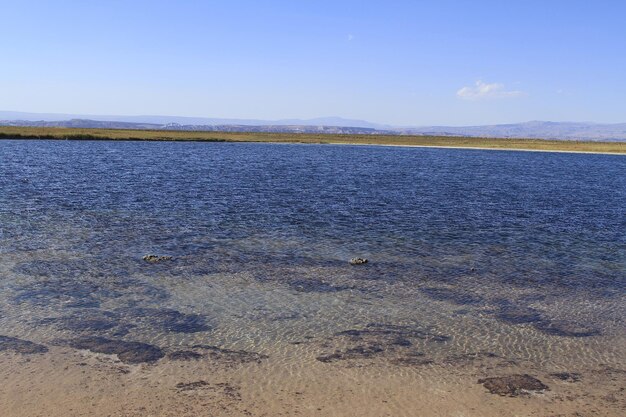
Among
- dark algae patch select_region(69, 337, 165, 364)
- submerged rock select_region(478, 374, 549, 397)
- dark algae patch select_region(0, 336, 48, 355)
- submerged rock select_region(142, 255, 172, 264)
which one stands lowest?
submerged rock select_region(478, 374, 549, 397)

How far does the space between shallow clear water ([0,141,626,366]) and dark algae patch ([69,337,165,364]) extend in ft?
1.56

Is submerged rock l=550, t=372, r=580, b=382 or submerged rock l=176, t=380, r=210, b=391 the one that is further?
submerged rock l=550, t=372, r=580, b=382

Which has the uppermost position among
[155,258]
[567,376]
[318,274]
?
[155,258]

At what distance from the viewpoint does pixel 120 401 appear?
12688 mm

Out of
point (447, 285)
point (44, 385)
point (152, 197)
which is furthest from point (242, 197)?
point (44, 385)

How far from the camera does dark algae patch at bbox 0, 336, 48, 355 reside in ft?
49.9

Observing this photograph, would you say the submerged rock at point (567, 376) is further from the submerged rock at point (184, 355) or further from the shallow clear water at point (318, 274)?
the submerged rock at point (184, 355)

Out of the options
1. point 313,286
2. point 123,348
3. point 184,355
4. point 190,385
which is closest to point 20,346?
point 123,348

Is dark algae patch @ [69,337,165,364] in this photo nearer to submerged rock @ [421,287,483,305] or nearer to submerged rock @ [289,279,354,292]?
submerged rock @ [289,279,354,292]

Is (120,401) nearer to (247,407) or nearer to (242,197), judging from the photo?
(247,407)

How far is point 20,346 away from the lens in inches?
610

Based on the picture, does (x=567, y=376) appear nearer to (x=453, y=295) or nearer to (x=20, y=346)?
(x=453, y=295)

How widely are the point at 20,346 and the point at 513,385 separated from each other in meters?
12.9

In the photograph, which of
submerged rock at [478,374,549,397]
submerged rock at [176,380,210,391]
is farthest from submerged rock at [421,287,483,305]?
submerged rock at [176,380,210,391]
